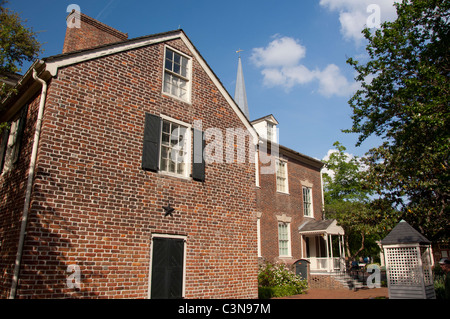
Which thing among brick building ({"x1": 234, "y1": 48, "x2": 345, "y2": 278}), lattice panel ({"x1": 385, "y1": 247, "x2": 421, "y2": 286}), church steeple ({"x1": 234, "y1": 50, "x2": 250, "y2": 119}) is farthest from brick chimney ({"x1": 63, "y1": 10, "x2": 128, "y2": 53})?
church steeple ({"x1": 234, "y1": 50, "x2": 250, "y2": 119})

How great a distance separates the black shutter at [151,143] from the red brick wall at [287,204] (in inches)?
369

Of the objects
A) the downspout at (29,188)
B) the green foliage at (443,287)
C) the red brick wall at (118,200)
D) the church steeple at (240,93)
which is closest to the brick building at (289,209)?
the green foliage at (443,287)

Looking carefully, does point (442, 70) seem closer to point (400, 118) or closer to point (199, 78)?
point (400, 118)

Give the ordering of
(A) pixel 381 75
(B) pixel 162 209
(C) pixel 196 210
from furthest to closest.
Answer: (A) pixel 381 75, (C) pixel 196 210, (B) pixel 162 209

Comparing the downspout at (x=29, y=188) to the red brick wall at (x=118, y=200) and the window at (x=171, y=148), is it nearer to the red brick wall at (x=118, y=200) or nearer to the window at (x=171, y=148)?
the red brick wall at (x=118, y=200)

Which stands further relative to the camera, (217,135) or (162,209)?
(217,135)

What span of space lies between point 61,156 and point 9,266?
2.75 m

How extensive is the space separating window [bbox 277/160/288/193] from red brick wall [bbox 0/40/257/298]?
8997 millimetres

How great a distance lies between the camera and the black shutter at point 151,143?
9148 mm

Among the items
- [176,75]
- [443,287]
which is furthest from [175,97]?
[443,287]

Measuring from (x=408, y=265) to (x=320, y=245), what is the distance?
10862 millimetres

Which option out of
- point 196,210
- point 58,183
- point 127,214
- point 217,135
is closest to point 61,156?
point 58,183

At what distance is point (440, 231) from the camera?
15.4m
